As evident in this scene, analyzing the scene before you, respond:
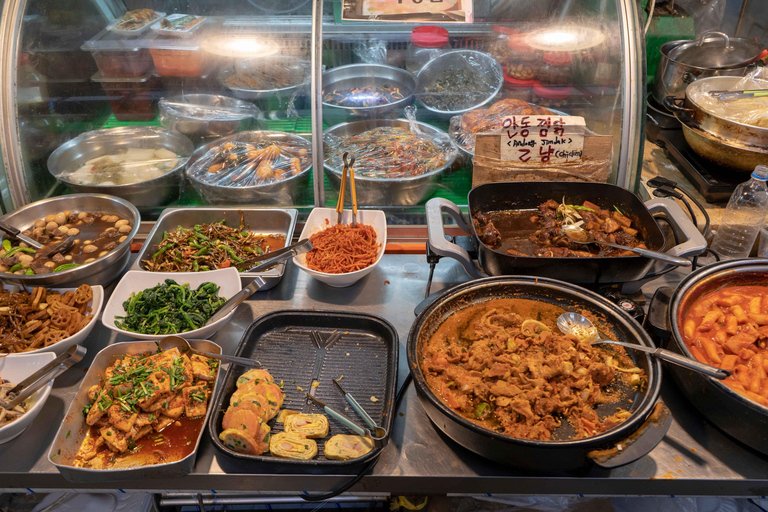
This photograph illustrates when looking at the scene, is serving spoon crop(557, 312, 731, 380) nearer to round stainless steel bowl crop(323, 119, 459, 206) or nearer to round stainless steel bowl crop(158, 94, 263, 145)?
round stainless steel bowl crop(323, 119, 459, 206)

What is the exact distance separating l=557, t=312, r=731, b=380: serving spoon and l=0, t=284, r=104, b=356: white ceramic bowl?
7.36ft

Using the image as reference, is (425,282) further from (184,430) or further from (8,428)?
(8,428)

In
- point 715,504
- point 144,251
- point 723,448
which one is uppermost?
point 144,251

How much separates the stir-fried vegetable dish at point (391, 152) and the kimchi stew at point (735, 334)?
1648 millimetres

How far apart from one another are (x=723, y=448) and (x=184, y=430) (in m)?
2.24

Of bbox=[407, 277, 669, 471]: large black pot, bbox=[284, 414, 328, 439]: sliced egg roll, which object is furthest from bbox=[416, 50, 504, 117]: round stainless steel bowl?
bbox=[284, 414, 328, 439]: sliced egg roll

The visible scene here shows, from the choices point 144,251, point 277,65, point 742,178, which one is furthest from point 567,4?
point 144,251

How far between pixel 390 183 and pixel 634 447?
193cm

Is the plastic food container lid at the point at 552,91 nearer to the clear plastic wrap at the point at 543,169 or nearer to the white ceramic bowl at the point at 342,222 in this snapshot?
the clear plastic wrap at the point at 543,169

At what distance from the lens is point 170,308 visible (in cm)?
241

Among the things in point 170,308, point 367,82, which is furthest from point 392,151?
point 170,308

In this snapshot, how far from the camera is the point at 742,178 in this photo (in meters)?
3.12

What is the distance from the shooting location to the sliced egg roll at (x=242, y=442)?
1.81m

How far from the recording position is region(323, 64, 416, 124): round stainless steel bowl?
3.27 m
